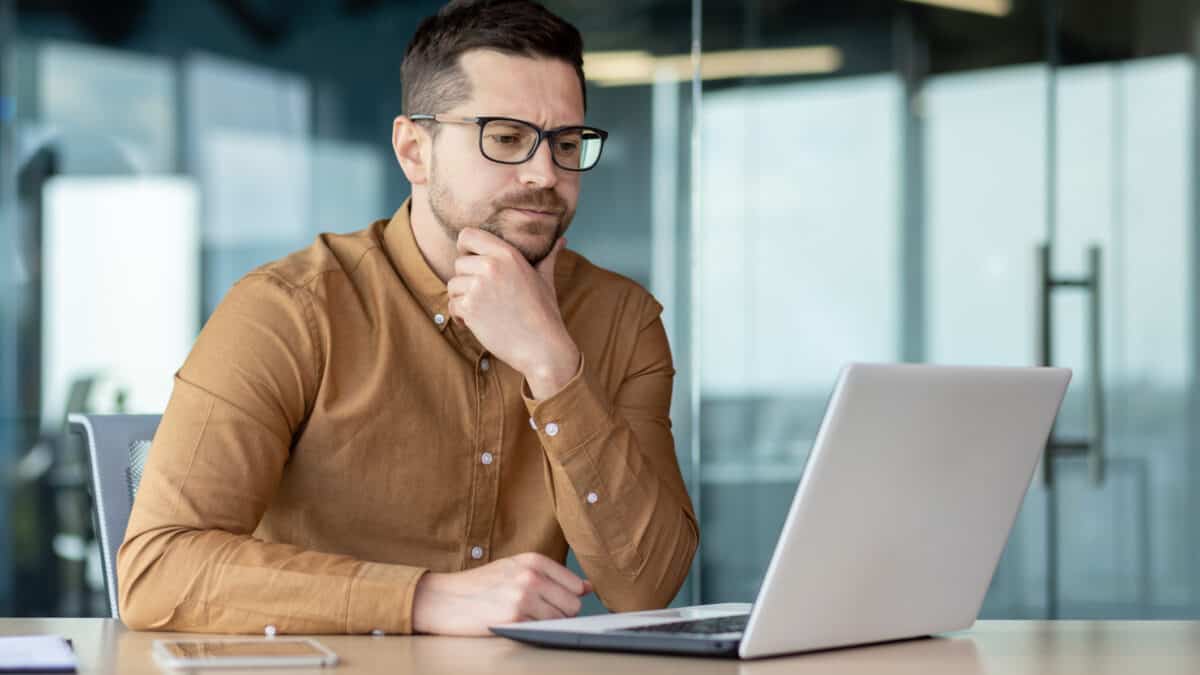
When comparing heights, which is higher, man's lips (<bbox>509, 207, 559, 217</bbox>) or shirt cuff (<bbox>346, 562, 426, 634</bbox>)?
man's lips (<bbox>509, 207, 559, 217</bbox>)

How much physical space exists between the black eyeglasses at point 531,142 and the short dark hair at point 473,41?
7cm

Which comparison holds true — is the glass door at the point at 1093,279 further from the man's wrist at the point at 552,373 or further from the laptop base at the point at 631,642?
the laptop base at the point at 631,642

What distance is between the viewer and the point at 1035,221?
3918 mm

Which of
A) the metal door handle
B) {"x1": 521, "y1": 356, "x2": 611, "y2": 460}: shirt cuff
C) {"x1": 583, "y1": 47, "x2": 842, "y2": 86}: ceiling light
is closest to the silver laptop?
{"x1": 521, "y1": 356, "x2": 611, "y2": 460}: shirt cuff

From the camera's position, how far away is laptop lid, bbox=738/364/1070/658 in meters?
1.23

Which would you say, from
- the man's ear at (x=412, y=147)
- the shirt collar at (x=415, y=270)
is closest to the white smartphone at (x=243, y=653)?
the shirt collar at (x=415, y=270)

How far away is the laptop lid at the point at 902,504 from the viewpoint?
1.23 metres

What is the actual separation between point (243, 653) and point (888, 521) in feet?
1.73

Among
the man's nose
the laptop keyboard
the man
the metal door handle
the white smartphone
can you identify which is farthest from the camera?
the metal door handle

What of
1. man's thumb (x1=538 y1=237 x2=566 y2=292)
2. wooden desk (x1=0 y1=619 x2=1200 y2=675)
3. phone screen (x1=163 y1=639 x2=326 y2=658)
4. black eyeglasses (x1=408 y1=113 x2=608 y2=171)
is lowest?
wooden desk (x1=0 y1=619 x2=1200 y2=675)

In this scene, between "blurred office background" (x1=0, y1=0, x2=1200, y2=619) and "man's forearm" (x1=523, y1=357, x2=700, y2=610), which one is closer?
"man's forearm" (x1=523, y1=357, x2=700, y2=610)

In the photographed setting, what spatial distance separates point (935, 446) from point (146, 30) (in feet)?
10.4

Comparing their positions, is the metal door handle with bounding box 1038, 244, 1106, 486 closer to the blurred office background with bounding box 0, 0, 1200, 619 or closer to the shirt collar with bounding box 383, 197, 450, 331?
the blurred office background with bounding box 0, 0, 1200, 619

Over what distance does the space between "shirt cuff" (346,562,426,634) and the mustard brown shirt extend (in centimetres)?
1
